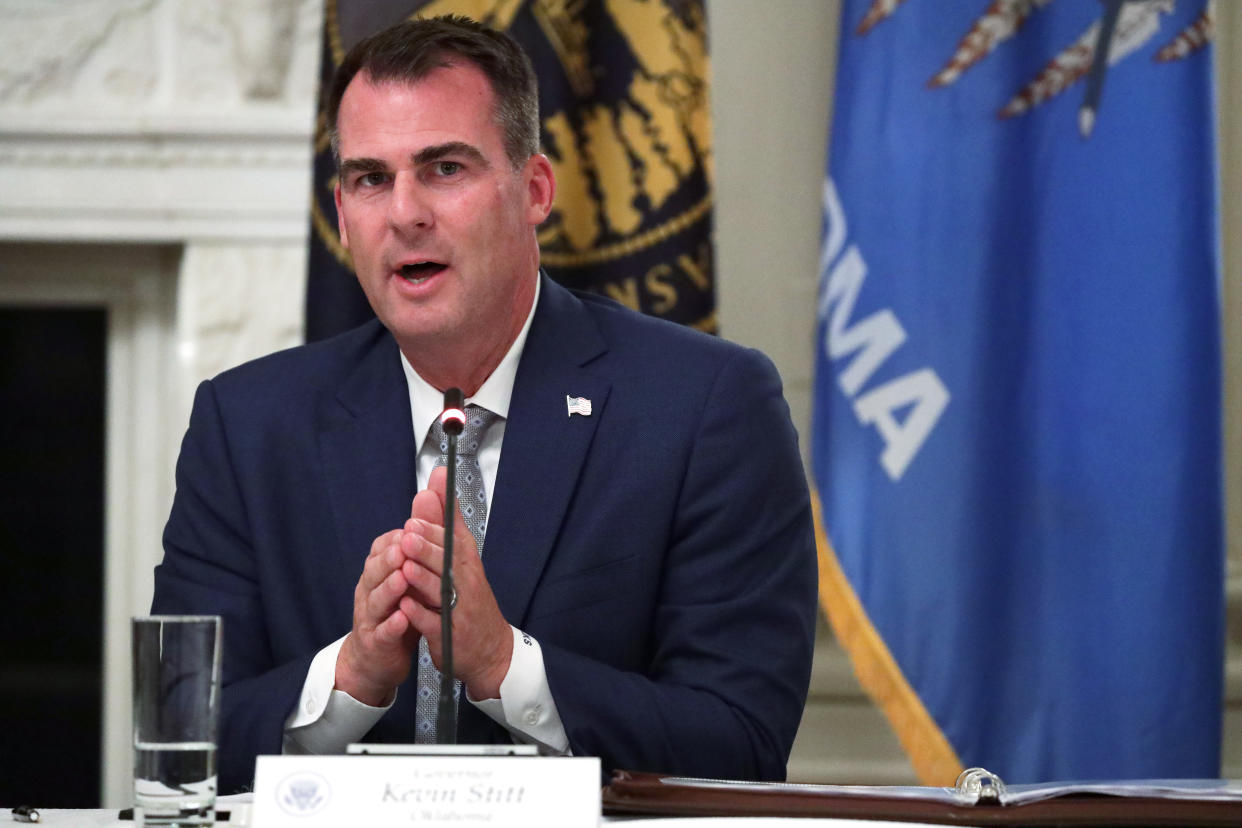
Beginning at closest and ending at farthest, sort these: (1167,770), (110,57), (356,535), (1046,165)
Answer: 1. (356,535)
2. (1167,770)
3. (1046,165)
4. (110,57)

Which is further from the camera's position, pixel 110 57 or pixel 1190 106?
pixel 110 57

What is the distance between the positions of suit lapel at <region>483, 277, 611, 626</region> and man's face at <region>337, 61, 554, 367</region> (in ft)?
0.37

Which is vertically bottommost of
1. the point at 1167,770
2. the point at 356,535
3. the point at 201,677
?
the point at 1167,770

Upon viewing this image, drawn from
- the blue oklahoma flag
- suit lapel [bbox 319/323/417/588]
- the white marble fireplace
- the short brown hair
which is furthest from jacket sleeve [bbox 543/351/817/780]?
the white marble fireplace

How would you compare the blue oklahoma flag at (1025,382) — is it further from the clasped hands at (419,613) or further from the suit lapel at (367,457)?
the clasped hands at (419,613)

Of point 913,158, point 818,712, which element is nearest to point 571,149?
point 913,158

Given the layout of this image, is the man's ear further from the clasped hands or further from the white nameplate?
the white nameplate

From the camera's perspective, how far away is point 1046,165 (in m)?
3.06

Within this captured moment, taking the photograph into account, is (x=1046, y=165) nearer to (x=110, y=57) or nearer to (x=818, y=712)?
(x=818, y=712)

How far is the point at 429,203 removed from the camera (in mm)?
1943

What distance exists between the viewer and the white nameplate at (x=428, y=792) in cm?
108

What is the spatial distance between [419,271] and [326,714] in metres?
0.62

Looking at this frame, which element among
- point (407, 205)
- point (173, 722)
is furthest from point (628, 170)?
point (173, 722)

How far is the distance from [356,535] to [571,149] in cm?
130
